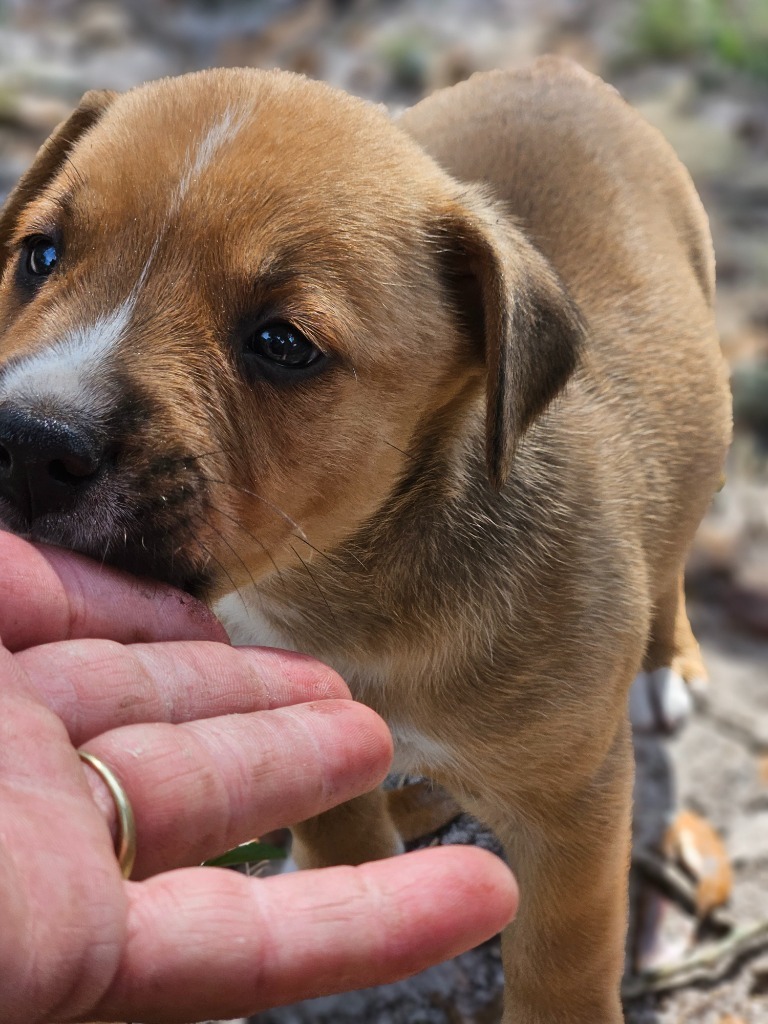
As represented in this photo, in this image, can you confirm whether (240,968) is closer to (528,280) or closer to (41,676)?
(41,676)

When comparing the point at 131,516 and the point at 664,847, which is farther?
the point at 664,847

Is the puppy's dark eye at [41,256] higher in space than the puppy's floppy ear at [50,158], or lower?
lower

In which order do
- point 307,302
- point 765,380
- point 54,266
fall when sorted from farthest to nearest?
point 765,380, point 54,266, point 307,302

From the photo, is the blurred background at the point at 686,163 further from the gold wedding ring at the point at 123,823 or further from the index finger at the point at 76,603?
the gold wedding ring at the point at 123,823

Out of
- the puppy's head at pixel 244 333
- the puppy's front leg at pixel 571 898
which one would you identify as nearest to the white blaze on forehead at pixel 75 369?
the puppy's head at pixel 244 333

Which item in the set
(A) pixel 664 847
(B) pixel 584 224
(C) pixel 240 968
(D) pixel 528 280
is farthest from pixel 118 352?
(A) pixel 664 847
